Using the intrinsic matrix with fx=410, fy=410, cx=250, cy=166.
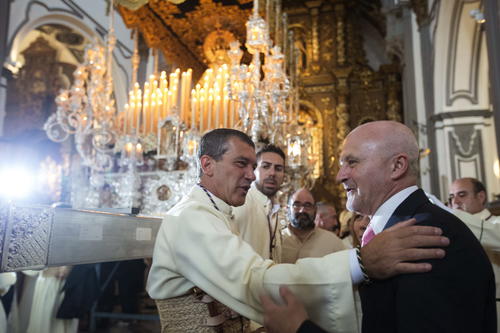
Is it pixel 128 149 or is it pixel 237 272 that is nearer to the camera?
pixel 237 272

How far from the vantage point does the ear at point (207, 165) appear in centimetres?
199

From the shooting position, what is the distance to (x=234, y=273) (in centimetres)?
141

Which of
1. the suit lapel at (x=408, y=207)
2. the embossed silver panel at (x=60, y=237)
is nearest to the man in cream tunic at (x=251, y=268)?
the suit lapel at (x=408, y=207)

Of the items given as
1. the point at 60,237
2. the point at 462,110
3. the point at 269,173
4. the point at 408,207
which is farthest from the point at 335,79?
the point at 408,207

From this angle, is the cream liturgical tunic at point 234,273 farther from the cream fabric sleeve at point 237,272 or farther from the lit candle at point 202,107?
the lit candle at point 202,107

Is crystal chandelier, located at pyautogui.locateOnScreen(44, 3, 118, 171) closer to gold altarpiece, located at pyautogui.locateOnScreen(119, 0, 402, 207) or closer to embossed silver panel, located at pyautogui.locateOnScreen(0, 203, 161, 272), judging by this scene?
embossed silver panel, located at pyautogui.locateOnScreen(0, 203, 161, 272)

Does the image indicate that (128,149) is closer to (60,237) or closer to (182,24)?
(182,24)

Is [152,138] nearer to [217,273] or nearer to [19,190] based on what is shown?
[217,273]

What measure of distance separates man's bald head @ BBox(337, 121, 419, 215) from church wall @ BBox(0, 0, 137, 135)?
21.1 feet

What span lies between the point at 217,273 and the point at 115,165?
19.5 ft

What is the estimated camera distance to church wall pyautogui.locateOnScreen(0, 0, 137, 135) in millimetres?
6816

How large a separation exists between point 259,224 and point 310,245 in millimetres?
1264

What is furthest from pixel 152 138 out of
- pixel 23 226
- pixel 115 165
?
pixel 23 226

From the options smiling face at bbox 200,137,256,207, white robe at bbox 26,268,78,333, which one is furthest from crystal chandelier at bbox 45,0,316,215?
smiling face at bbox 200,137,256,207
